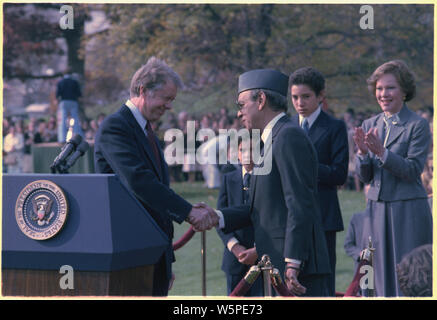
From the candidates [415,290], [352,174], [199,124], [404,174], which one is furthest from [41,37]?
[415,290]

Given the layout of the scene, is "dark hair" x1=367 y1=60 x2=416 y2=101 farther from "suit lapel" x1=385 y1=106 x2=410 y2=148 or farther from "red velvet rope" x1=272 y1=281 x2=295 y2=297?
"red velvet rope" x1=272 y1=281 x2=295 y2=297

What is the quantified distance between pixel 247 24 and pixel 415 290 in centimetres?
1581

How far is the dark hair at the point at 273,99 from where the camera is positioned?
4688 millimetres

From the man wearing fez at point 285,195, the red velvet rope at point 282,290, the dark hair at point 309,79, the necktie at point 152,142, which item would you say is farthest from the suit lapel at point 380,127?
the red velvet rope at point 282,290

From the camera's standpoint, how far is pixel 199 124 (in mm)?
20000

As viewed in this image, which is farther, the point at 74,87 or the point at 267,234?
the point at 74,87

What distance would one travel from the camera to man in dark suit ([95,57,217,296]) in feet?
15.9

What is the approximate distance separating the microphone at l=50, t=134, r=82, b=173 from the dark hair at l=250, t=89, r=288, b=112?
1.03m

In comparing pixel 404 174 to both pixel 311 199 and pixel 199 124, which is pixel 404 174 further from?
pixel 199 124

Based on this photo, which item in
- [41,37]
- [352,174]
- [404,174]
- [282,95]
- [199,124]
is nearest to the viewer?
[282,95]

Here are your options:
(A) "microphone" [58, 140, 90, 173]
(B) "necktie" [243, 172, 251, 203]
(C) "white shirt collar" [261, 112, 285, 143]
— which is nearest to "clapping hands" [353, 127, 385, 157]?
(B) "necktie" [243, 172, 251, 203]

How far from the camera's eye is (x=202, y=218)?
520 cm

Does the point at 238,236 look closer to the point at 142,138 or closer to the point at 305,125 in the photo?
the point at 305,125

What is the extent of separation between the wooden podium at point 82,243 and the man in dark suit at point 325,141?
2001mm
